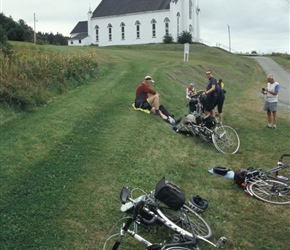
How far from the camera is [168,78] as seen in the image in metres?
21.0

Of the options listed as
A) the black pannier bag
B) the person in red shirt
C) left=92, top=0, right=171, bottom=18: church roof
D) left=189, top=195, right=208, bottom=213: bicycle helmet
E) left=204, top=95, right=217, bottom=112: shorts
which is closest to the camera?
the black pannier bag

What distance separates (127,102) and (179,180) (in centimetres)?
668

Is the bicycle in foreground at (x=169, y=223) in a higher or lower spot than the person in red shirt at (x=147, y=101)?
lower

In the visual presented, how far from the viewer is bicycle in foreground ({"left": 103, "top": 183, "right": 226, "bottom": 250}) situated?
500 cm

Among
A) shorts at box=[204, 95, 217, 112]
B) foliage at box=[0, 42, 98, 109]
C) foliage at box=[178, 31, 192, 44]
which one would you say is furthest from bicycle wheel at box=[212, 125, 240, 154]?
foliage at box=[178, 31, 192, 44]

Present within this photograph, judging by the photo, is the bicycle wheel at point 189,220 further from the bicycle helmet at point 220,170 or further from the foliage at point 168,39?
the foliage at point 168,39

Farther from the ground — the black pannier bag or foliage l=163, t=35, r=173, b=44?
foliage l=163, t=35, r=173, b=44

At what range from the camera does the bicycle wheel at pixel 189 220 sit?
562 cm

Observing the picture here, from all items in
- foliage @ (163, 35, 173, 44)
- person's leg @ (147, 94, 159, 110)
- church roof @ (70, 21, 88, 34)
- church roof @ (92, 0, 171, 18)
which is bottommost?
person's leg @ (147, 94, 159, 110)

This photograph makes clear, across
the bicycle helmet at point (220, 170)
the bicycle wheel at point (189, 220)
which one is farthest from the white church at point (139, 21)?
the bicycle wheel at point (189, 220)

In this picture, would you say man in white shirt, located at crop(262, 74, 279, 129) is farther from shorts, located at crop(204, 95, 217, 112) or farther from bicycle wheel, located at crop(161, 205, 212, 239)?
bicycle wheel, located at crop(161, 205, 212, 239)

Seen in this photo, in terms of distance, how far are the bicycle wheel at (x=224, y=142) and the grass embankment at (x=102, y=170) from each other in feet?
1.07

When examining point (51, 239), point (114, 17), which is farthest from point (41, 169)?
point (114, 17)

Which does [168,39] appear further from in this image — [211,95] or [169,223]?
[169,223]
